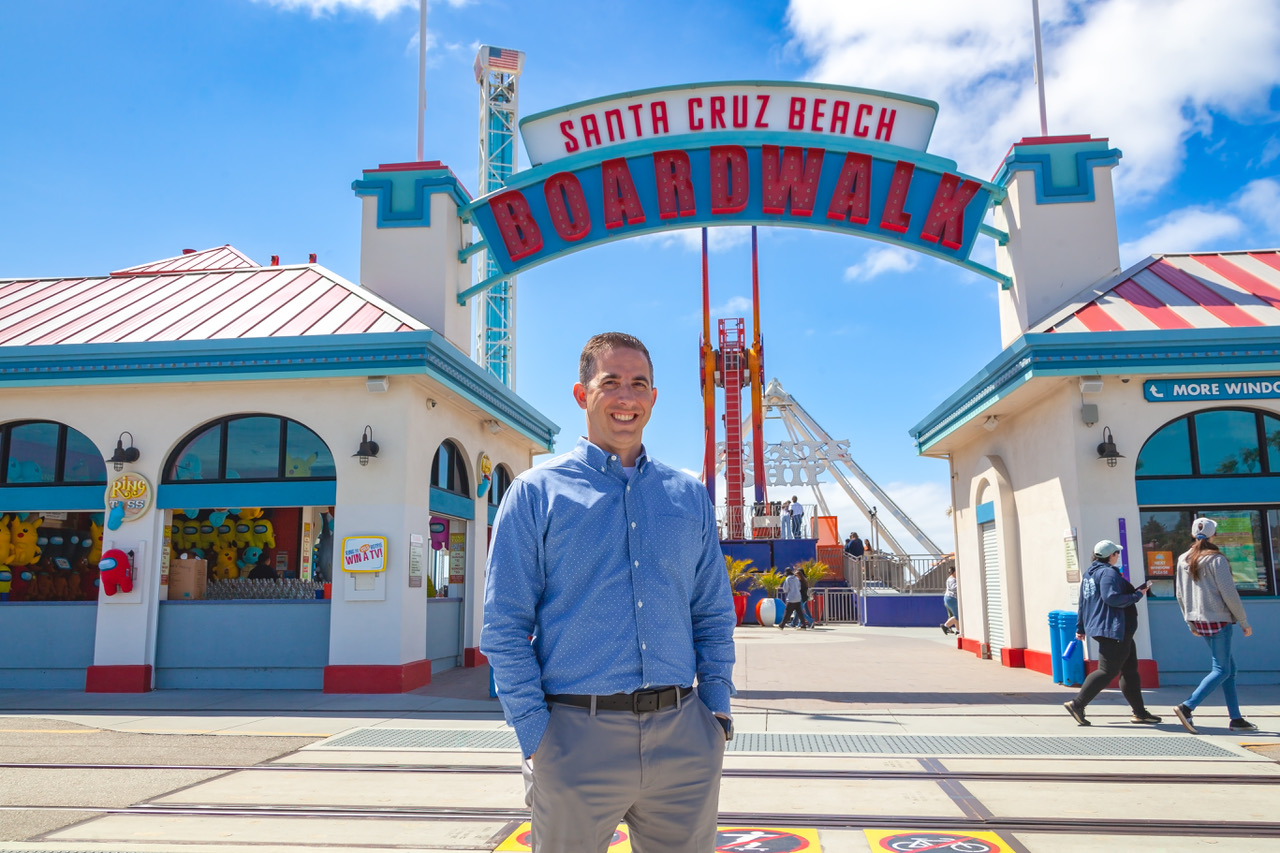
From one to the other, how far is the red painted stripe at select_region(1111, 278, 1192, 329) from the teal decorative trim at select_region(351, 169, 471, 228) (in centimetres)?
957

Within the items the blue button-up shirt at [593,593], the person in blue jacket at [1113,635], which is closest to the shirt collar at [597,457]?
the blue button-up shirt at [593,593]

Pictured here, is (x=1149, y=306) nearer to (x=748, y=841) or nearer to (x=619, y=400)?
(x=748, y=841)

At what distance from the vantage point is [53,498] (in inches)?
505

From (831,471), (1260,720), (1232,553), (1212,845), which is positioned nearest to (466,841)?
(1212,845)

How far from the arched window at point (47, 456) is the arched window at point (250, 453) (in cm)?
123

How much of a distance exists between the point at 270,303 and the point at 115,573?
424 centimetres

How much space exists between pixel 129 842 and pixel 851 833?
3978 mm

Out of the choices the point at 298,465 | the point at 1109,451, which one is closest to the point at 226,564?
the point at 298,465

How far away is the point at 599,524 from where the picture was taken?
292cm

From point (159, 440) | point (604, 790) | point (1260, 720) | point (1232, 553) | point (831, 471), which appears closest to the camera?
point (604, 790)

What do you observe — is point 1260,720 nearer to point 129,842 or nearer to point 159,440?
point 129,842

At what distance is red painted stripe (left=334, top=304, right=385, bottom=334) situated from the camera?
40.7ft

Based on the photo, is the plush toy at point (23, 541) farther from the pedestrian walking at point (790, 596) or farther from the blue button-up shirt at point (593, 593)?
the pedestrian walking at point (790, 596)

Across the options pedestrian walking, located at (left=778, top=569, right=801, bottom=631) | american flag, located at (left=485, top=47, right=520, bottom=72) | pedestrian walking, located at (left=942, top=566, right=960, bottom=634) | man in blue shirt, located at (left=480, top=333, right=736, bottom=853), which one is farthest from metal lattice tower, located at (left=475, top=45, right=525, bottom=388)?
man in blue shirt, located at (left=480, top=333, right=736, bottom=853)
